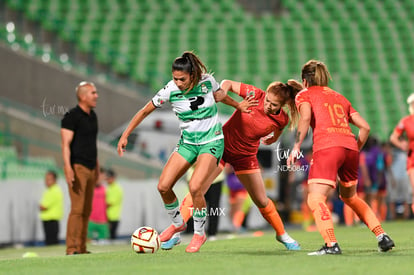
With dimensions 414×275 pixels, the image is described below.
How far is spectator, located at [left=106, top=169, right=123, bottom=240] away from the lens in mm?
16922

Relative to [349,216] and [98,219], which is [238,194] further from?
[98,219]

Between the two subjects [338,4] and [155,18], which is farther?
[338,4]

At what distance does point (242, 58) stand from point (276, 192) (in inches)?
349

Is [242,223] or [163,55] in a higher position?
[163,55]

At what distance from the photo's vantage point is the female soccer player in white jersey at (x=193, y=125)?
863cm

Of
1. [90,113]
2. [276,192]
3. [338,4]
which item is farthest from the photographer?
[338,4]

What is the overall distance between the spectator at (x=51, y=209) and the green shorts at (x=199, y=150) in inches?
294

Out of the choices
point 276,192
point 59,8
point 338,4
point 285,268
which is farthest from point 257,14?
point 285,268

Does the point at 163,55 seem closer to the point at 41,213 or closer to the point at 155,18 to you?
the point at 155,18

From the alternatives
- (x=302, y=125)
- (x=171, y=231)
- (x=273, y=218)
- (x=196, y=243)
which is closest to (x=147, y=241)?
(x=171, y=231)

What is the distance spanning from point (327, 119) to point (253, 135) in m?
1.29

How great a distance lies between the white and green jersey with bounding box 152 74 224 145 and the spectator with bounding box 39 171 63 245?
7524 mm

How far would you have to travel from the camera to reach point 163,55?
30719 mm

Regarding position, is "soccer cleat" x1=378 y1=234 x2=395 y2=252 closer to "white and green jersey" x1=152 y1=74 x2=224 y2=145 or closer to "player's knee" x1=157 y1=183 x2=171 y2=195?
"white and green jersey" x1=152 y1=74 x2=224 y2=145
